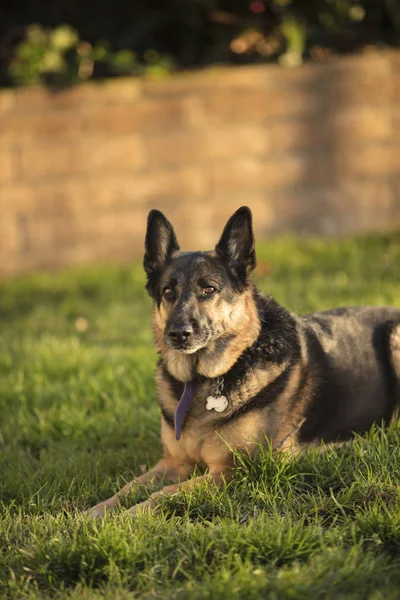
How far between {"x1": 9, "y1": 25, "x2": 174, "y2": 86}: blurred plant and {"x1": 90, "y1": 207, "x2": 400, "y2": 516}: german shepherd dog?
209 inches

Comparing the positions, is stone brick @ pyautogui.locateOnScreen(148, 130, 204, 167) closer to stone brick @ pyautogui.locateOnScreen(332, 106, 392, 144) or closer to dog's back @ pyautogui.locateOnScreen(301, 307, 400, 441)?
stone brick @ pyautogui.locateOnScreen(332, 106, 392, 144)

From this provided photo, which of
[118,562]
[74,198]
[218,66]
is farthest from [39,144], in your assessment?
[118,562]

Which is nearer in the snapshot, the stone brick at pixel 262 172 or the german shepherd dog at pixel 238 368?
the german shepherd dog at pixel 238 368

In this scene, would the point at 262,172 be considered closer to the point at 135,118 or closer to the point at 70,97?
the point at 135,118

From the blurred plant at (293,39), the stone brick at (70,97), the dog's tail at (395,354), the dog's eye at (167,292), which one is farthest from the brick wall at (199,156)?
the dog's eye at (167,292)

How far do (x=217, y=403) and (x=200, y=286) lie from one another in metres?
0.60

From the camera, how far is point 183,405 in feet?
13.5

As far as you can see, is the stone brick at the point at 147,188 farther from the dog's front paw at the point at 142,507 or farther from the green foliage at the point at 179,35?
the dog's front paw at the point at 142,507

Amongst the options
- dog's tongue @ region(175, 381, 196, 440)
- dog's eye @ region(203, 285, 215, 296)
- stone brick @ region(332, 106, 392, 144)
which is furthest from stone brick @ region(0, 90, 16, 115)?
dog's tongue @ region(175, 381, 196, 440)

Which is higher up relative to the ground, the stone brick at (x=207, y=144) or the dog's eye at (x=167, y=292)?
the stone brick at (x=207, y=144)

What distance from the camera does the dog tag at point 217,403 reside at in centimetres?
408

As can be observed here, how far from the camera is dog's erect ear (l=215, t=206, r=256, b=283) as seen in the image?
168 inches

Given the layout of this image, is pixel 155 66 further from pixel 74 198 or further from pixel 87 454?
pixel 87 454

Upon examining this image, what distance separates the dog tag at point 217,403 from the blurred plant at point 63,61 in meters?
5.93
